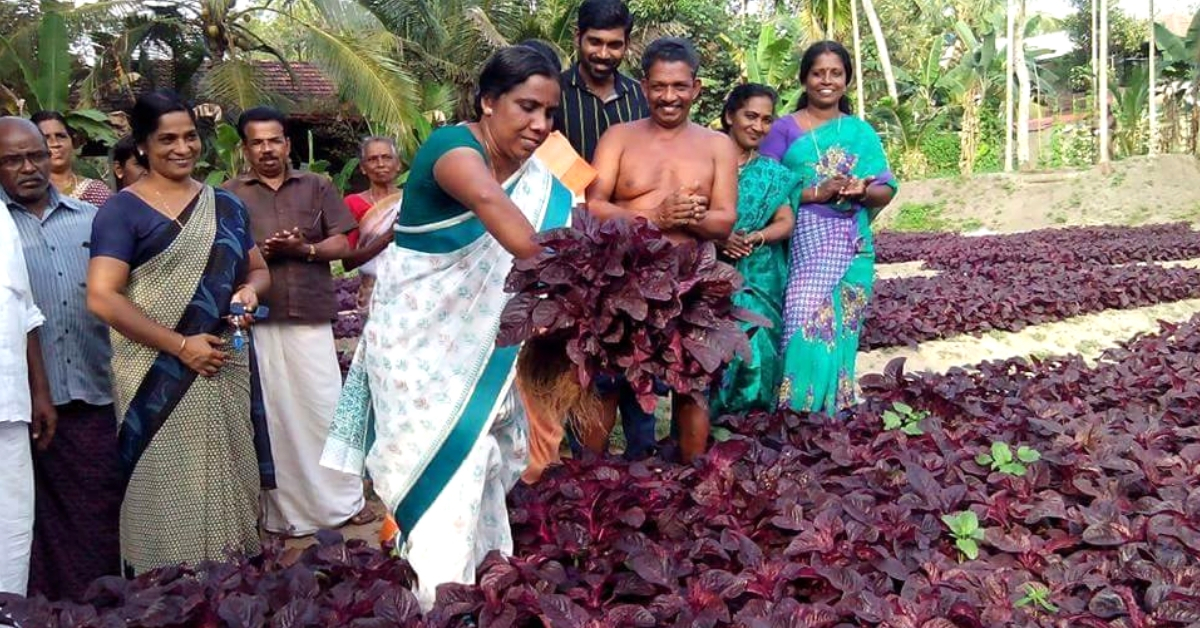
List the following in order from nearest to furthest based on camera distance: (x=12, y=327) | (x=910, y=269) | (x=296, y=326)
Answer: (x=12, y=327), (x=296, y=326), (x=910, y=269)

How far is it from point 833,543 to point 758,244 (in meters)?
1.76

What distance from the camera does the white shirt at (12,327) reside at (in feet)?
9.55

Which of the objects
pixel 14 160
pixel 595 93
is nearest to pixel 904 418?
pixel 595 93

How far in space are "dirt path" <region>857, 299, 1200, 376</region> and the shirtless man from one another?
324 cm

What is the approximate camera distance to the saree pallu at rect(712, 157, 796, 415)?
4.27 meters

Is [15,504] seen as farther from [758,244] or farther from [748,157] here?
[748,157]

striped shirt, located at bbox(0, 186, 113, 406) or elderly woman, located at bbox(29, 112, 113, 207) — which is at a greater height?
elderly woman, located at bbox(29, 112, 113, 207)

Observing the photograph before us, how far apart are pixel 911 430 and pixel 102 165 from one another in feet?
38.7

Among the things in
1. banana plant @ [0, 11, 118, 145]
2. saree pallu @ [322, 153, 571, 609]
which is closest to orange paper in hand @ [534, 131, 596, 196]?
saree pallu @ [322, 153, 571, 609]

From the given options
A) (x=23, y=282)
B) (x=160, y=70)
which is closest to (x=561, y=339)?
(x=23, y=282)

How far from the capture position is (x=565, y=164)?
11.2 feet

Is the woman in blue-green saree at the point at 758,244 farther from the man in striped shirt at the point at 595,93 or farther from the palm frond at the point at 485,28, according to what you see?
the palm frond at the point at 485,28

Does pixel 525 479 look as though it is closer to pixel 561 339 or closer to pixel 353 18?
pixel 561 339

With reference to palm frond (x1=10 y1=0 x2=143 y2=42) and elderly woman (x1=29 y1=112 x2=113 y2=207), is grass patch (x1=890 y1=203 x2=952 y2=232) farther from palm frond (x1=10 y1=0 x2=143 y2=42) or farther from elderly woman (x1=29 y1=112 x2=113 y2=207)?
elderly woman (x1=29 y1=112 x2=113 y2=207)
